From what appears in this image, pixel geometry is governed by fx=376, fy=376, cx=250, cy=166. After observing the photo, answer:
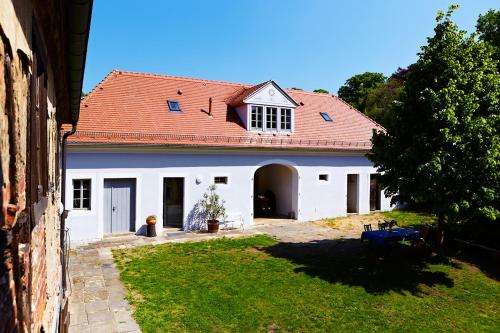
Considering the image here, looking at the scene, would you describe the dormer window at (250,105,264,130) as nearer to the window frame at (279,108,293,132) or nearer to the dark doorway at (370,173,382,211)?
the window frame at (279,108,293,132)

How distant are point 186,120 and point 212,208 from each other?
4.37m

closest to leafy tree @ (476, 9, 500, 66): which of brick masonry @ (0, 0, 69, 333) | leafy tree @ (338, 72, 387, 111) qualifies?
brick masonry @ (0, 0, 69, 333)

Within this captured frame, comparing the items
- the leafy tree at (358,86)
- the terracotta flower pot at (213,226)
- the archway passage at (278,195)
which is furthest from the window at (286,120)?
the leafy tree at (358,86)

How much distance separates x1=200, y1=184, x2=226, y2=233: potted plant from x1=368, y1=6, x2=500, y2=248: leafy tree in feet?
26.7

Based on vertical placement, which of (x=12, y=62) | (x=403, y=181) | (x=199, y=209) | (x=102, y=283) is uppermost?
(x=12, y=62)

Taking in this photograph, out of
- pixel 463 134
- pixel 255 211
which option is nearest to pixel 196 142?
pixel 255 211

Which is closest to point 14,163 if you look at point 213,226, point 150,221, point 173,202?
point 150,221

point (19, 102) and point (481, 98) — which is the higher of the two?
point (481, 98)

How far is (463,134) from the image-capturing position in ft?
32.4

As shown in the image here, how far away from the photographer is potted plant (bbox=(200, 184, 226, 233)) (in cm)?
1656

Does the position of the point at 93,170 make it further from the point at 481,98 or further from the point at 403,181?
the point at 481,98

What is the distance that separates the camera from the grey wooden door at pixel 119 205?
599 inches

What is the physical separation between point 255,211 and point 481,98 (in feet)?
43.0

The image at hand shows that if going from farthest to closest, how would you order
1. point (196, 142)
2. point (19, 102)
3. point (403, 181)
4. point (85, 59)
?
1. point (196, 142)
2. point (403, 181)
3. point (85, 59)
4. point (19, 102)
